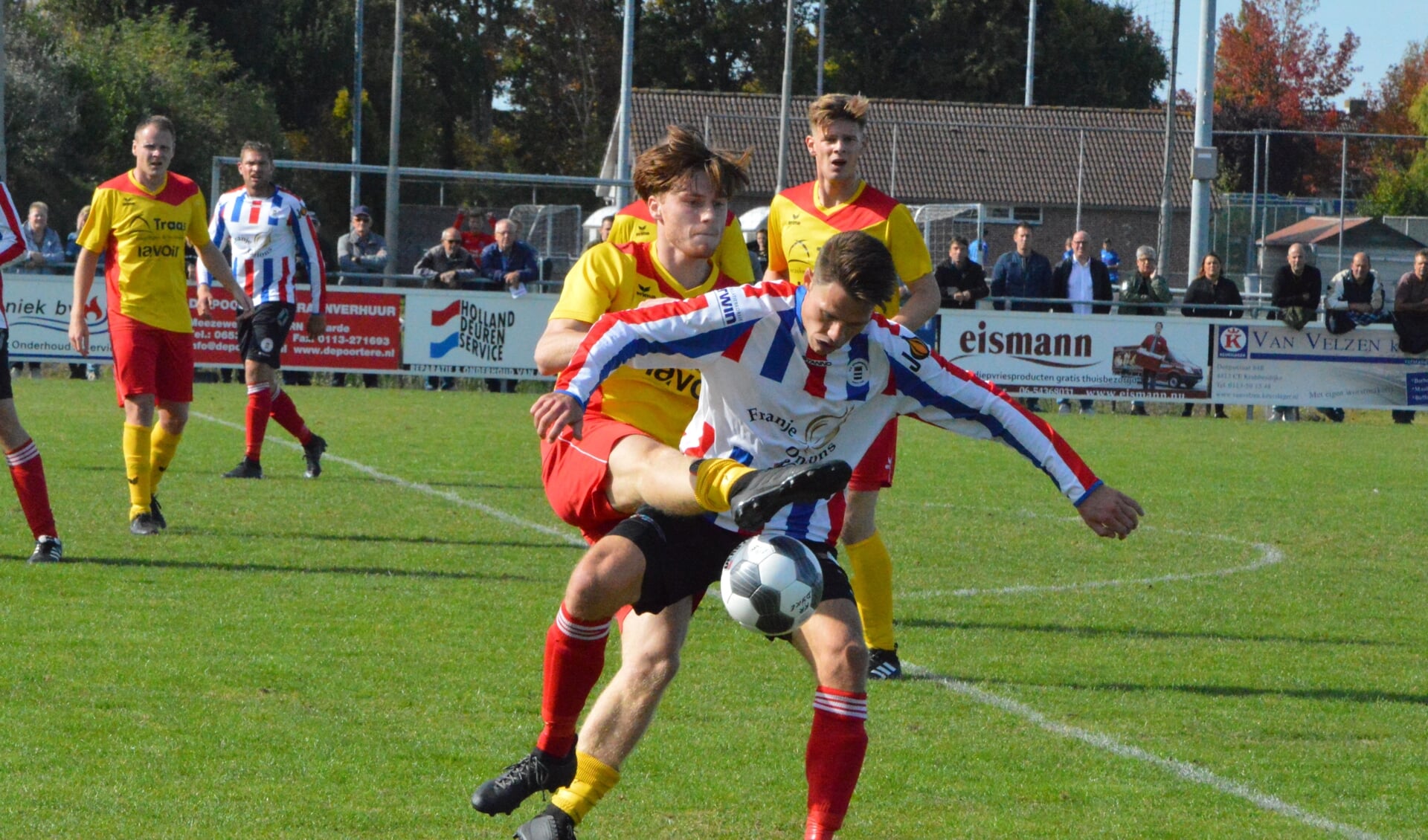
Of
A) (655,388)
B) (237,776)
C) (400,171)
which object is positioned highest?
(400,171)

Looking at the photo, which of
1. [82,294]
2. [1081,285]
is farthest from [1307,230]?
[82,294]

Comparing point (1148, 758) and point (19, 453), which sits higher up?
point (19, 453)

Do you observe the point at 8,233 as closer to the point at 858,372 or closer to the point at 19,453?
the point at 19,453

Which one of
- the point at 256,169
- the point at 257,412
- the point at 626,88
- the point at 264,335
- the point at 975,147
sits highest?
the point at 626,88

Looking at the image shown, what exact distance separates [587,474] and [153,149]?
513 cm

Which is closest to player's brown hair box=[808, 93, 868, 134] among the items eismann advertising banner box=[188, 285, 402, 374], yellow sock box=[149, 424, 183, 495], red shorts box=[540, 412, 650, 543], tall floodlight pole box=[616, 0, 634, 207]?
red shorts box=[540, 412, 650, 543]

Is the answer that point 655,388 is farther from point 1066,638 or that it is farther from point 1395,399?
point 1395,399

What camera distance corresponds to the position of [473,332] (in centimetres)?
1914

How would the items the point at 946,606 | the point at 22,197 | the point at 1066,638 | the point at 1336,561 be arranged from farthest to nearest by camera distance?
1. the point at 22,197
2. the point at 1336,561
3. the point at 946,606
4. the point at 1066,638

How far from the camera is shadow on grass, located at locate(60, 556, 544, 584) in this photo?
7.86m

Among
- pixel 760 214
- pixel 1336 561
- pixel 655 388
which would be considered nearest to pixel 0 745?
pixel 655 388

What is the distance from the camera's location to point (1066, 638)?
6.97 metres

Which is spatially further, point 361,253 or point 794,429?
point 361,253

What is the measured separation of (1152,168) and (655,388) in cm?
3434
